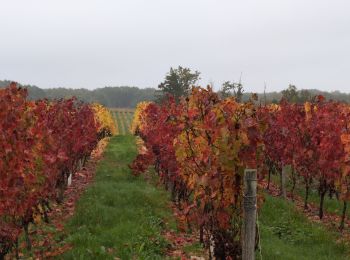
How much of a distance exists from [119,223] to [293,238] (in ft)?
12.7

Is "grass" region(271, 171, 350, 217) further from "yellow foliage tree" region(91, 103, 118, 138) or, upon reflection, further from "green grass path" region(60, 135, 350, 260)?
"yellow foliage tree" region(91, 103, 118, 138)

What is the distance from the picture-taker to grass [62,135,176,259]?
7.28 m

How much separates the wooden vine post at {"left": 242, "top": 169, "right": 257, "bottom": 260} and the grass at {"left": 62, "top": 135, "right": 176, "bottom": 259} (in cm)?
288

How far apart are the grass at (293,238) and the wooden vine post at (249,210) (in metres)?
2.91

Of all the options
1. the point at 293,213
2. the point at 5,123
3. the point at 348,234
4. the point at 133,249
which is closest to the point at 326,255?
the point at 348,234

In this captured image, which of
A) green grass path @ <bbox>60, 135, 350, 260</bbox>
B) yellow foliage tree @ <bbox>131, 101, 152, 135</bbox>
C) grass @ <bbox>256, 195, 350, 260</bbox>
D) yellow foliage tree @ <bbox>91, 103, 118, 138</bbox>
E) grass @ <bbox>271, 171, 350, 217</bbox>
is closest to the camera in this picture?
green grass path @ <bbox>60, 135, 350, 260</bbox>

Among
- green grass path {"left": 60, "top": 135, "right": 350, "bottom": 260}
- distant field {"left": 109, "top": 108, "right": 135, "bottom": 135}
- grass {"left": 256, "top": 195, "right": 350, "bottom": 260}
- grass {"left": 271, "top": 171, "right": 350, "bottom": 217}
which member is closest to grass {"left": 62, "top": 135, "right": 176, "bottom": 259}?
green grass path {"left": 60, "top": 135, "right": 350, "bottom": 260}

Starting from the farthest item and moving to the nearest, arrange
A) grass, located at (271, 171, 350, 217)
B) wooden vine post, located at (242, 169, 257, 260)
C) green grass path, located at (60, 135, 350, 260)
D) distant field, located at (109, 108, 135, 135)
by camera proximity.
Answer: distant field, located at (109, 108, 135, 135) → grass, located at (271, 171, 350, 217) → green grass path, located at (60, 135, 350, 260) → wooden vine post, located at (242, 169, 257, 260)

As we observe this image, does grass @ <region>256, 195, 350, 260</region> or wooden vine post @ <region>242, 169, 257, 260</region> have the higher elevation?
wooden vine post @ <region>242, 169, 257, 260</region>

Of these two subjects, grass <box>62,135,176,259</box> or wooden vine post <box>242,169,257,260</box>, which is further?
grass <box>62,135,176,259</box>

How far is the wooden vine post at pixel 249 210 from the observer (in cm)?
433

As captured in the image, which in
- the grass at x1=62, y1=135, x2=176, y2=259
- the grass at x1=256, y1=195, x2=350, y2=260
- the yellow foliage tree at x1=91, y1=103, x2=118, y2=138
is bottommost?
the grass at x1=256, y1=195, x2=350, y2=260

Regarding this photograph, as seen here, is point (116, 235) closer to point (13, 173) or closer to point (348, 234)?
point (13, 173)

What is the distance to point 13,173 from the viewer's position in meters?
6.03
